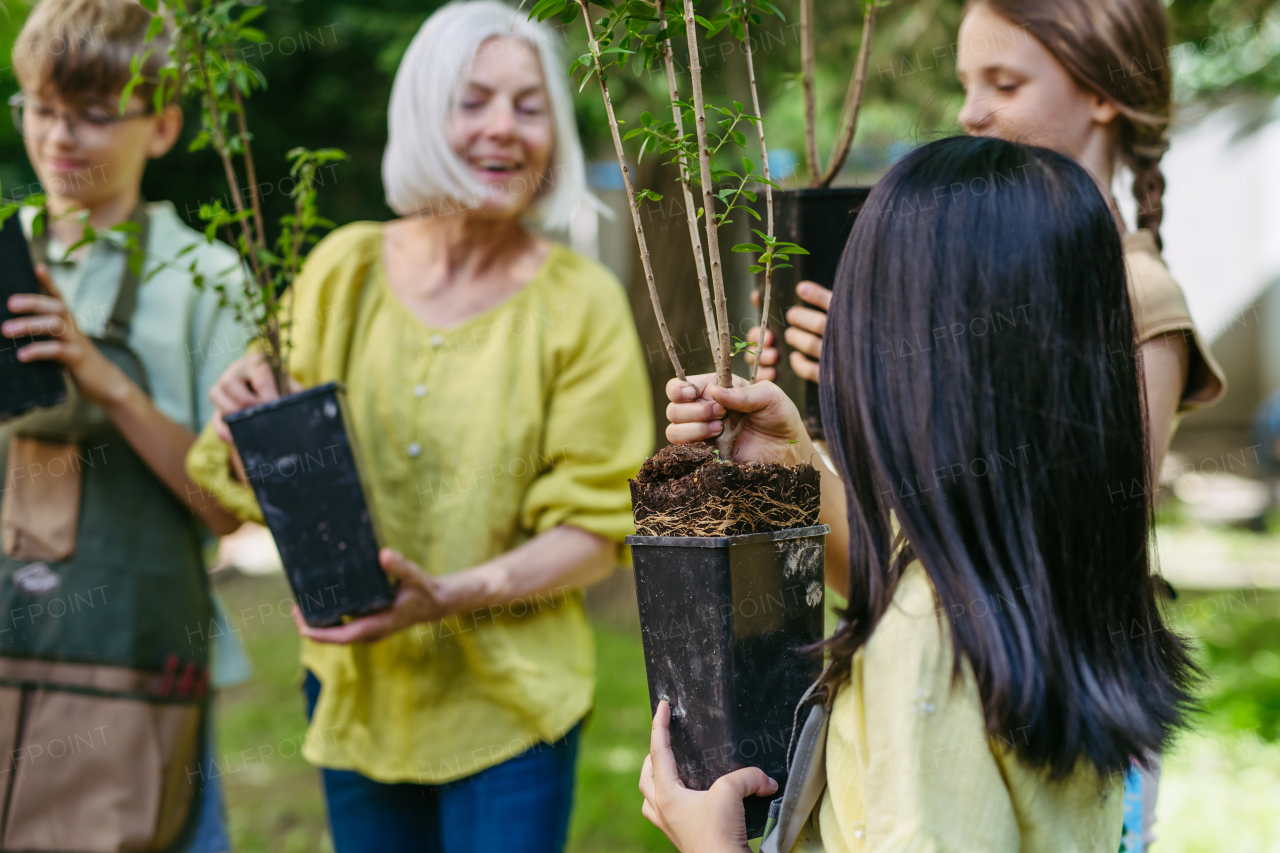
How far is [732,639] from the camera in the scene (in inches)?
47.1

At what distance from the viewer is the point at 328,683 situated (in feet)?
6.77

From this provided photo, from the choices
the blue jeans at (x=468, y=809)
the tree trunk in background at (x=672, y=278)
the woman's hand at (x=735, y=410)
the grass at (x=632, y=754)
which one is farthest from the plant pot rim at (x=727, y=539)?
the tree trunk in background at (x=672, y=278)

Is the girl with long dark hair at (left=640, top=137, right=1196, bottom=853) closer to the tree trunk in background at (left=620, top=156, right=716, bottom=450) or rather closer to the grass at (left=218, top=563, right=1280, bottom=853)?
the grass at (left=218, top=563, right=1280, bottom=853)

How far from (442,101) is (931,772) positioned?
1599 mm

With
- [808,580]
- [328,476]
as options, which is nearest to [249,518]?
[328,476]

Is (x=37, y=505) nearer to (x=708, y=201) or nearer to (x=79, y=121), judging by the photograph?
(x=79, y=121)

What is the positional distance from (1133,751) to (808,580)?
1.33 feet

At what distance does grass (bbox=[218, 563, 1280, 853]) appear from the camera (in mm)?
3516

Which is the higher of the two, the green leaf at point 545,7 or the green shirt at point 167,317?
the green leaf at point 545,7

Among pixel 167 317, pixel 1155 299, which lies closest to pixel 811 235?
pixel 1155 299

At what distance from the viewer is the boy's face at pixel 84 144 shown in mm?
2109

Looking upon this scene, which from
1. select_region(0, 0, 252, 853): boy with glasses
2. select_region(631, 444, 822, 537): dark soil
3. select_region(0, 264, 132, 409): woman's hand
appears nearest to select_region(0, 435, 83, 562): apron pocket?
select_region(0, 0, 252, 853): boy with glasses

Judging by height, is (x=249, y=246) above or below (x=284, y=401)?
above

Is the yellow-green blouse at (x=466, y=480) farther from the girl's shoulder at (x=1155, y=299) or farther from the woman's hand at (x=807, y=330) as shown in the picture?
the girl's shoulder at (x=1155, y=299)
